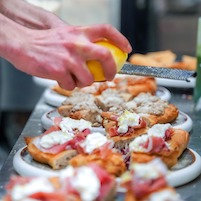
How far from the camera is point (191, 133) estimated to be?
185cm

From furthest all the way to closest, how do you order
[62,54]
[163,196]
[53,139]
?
[53,139], [62,54], [163,196]

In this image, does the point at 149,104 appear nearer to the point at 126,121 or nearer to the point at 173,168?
the point at 126,121

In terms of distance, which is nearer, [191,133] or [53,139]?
[53,139]

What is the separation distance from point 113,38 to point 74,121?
0.24 m

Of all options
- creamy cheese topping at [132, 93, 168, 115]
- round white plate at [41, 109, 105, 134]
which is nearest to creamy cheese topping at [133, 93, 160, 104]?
creamy cheese topping at [132, 93, 168, 115]

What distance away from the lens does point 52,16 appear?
1808 millimetres

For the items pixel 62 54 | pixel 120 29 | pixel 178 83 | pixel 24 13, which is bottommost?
pixel 120 29

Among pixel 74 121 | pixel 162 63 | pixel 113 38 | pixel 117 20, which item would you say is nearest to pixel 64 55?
pixel 113 38

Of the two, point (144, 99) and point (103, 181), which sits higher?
point (103, 181)

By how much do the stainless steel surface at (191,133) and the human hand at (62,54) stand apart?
25cm

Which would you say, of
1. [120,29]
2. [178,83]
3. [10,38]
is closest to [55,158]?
[10,38]

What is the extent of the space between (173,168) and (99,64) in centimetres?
28

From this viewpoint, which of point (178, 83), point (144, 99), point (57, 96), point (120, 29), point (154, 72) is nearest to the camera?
point (154, 72)

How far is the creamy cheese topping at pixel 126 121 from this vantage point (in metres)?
1.55
